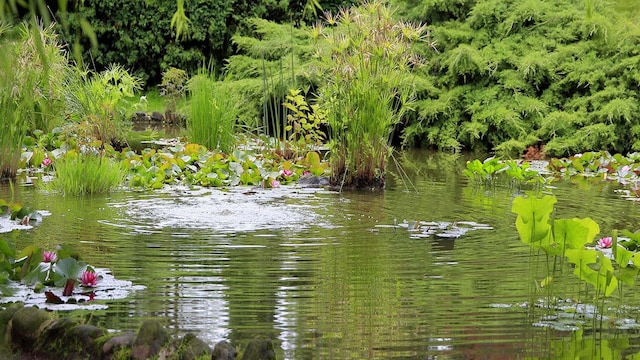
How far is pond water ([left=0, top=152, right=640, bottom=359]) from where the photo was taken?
3.18m

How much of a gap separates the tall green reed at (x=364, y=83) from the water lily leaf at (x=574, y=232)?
148 inches

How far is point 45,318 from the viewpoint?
2.93m

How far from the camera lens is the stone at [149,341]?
271cm

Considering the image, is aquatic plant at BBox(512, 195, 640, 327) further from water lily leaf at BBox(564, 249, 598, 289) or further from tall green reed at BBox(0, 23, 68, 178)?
tall green reed at BBox(0, 23, 68, 178)

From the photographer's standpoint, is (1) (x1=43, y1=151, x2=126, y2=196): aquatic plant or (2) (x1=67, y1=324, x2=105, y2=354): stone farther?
(1) (x1=43, y1=151, x2=126, y2=196): aquatic plant

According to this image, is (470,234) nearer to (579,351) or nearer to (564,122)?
(579,351)

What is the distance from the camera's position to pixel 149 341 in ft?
8.93

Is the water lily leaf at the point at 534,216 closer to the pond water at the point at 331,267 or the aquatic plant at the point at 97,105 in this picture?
the pond water at the point at 331,267

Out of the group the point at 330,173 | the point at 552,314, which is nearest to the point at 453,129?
the point at 330,173

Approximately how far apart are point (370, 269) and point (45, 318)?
6.06 ft

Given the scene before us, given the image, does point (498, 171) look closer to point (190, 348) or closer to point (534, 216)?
point (534, 216)

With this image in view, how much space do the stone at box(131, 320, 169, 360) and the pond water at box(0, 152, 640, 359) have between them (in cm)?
34

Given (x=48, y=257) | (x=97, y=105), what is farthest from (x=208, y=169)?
(x=48, y=257)

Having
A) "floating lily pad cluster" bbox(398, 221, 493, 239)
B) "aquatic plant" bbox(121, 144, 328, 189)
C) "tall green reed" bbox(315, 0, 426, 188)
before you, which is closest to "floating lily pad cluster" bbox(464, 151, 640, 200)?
"tall green reed" bbox(315, 0, 426, 188)
